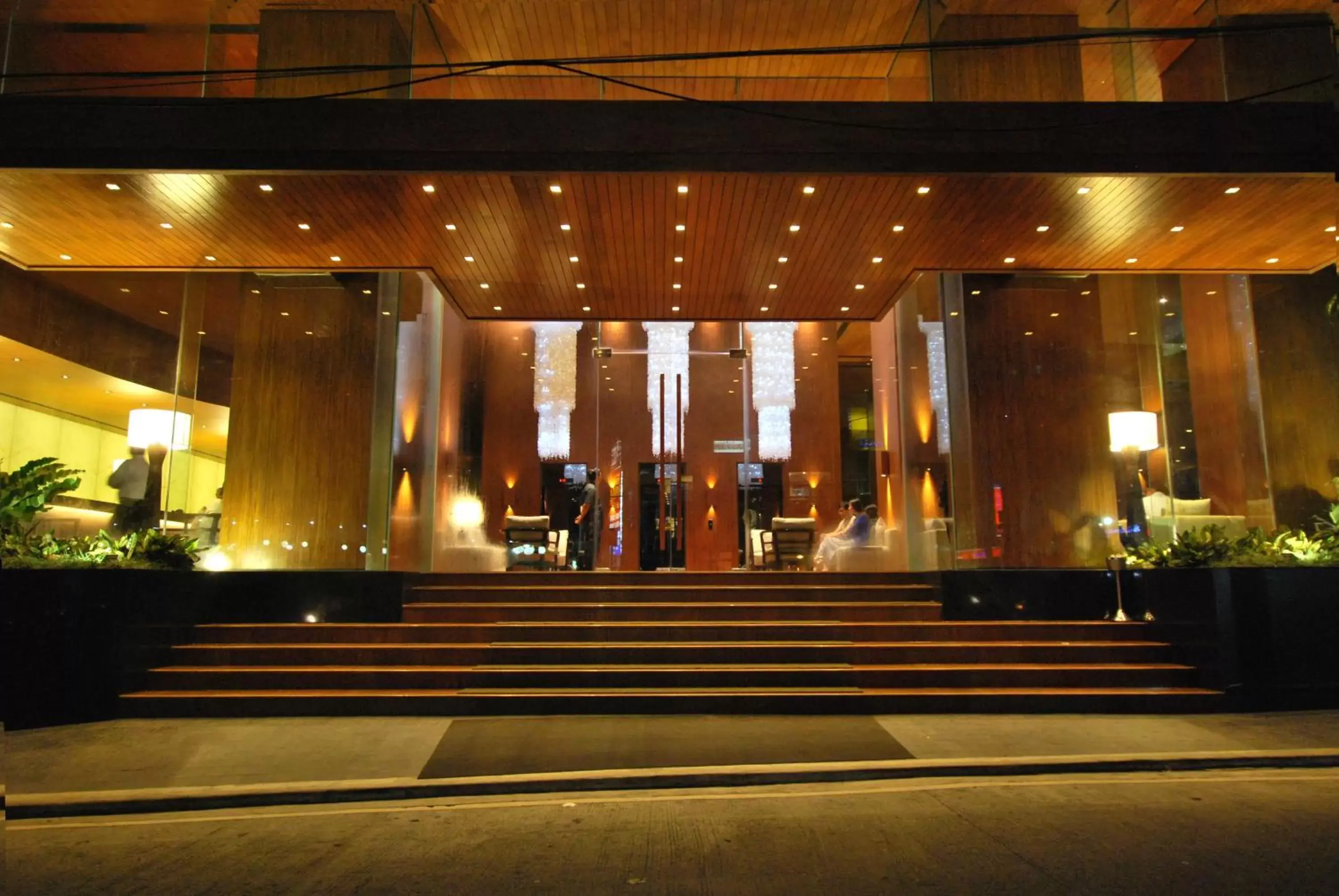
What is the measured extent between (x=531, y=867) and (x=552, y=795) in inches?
57.6

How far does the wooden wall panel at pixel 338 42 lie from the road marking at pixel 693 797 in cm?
650

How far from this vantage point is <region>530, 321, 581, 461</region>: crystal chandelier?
49.4 ft

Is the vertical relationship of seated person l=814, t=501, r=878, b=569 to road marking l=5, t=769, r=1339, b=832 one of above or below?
above

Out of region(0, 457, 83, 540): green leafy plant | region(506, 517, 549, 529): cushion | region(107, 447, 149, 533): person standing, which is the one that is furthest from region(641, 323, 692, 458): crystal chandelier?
region(0, 457, 83, 540): green leafy plant

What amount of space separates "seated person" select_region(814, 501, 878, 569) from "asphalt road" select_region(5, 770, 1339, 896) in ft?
24.0

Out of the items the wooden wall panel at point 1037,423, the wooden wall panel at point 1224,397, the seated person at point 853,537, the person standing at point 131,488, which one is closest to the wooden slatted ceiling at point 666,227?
the wooden wall panel at point 1037,423

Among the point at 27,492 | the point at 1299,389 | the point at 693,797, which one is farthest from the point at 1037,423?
the point at 27,492

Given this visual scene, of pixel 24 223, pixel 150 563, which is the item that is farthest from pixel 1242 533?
pixel 24 223

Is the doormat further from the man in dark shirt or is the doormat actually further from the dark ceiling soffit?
the man in dark shirt

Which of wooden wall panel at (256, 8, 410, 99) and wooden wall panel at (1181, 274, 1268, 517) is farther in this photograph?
wooden wall panel at (1181, 274, 1268, 517)

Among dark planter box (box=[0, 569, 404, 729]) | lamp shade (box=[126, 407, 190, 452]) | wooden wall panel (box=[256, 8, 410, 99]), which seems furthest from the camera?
lamp shade (box=[126, 407, 190, 452])

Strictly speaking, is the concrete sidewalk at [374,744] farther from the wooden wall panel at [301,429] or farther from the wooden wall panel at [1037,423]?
the wooden wall panel at [1037,423]

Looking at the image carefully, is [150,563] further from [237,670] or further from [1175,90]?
[1175,90]

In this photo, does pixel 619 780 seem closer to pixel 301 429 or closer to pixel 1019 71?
pixel 301 429
